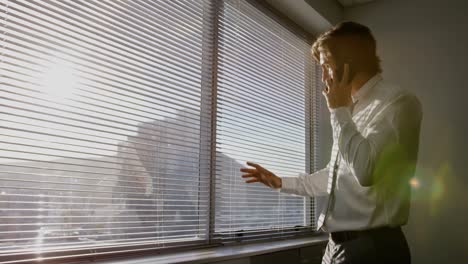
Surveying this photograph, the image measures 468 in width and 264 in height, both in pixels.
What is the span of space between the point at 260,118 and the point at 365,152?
1.43 meters

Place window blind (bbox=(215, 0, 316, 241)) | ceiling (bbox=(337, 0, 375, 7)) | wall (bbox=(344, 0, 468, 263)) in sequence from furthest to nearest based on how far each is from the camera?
ceiling (bbox=(337, 0, 375, 7)) < wall (bbox=(344, 0, 468, 263)) < window blind (bbox=(215, 0, 316, 241))

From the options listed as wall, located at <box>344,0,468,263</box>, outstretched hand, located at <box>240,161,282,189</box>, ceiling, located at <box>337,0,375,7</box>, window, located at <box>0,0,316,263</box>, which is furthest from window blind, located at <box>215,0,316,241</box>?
wall, located at <box>344,0,468,263</box>

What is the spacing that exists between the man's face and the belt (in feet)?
1.76

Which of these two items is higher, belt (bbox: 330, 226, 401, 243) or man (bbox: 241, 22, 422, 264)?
man (bbox: 241, 22, 422, 264)

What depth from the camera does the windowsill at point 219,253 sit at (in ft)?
6.07

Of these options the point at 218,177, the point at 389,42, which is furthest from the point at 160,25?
the point at 389,42

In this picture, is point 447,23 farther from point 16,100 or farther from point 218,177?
point 16,100

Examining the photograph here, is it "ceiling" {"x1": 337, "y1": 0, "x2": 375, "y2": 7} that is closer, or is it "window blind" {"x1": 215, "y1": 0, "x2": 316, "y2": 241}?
"window blind" {"x1": 215, "y1": 0, "x2": 316, "y2": 241}

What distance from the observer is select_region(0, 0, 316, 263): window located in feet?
5.13

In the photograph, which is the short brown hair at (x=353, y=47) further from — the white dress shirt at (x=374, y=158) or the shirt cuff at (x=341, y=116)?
the shirt cuff at (x=341, y=116)

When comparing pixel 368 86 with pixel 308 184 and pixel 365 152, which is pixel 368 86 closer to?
pixel 365 152

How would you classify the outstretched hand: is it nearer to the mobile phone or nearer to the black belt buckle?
the black belt buckle

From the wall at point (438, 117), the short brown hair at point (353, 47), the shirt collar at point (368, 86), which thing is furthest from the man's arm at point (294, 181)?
the wall at point (438, 117)

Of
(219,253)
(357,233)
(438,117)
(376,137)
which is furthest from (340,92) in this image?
(438,117)
